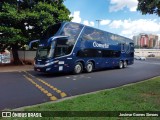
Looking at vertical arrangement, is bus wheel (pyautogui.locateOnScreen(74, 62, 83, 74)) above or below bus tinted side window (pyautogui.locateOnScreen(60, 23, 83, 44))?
below

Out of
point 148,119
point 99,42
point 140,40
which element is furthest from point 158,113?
point 140,40

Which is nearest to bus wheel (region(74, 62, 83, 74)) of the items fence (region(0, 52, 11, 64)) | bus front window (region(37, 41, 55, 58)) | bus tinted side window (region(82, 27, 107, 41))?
bus tinted side window (region(82, 27, 107, 41))

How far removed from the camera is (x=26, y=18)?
2412 centimetres

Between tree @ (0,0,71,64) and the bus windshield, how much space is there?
254 inches

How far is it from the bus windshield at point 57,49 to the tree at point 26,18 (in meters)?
6.44

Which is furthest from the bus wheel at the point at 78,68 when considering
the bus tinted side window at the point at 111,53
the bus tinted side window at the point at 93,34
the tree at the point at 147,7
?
the tree at the point at 147,7

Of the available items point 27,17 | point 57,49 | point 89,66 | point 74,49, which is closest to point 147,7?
point 57,49

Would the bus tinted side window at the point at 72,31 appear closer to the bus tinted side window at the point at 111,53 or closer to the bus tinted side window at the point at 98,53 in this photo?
the bus tinted side window at the point at 98,53

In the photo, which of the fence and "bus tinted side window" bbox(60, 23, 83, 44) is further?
the fence

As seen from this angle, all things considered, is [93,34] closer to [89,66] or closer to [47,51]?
[89,66]

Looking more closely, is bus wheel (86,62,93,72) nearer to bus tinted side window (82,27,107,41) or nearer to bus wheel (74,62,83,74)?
bus wheel (74,62,83,74)

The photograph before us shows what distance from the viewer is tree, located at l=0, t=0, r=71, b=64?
23250mm

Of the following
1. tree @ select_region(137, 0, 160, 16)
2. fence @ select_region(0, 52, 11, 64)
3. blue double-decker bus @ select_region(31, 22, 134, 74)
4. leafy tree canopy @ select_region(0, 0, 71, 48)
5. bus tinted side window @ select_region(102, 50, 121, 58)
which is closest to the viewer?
tree @ select_region(137, 0, 160, 16)

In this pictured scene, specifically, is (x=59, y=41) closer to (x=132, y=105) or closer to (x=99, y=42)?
(x=99, y=42)
